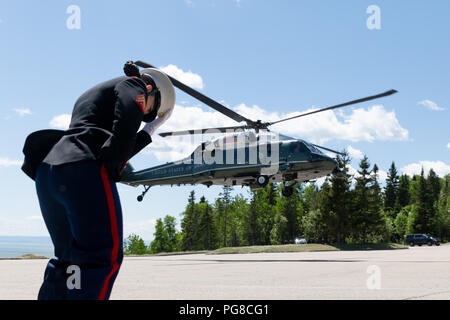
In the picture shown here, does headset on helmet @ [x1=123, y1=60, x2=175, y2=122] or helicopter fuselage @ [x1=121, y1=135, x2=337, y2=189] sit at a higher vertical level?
helicopter fuselage @ [x1=121, y1=135, x2=337, y2=189]

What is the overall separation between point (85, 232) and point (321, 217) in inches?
2065

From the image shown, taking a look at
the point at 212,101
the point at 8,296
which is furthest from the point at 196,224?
the point at 8,296

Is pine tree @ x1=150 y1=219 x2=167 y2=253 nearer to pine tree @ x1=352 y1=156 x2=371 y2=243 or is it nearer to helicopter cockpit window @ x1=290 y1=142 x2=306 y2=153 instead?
pine tree @ x1=352 y1=156 x2=371 y2=243

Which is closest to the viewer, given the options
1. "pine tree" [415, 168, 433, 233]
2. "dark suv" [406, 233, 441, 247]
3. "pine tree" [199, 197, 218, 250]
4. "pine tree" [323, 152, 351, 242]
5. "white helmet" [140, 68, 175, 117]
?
"white helmet" [140, 68, 175, 117]

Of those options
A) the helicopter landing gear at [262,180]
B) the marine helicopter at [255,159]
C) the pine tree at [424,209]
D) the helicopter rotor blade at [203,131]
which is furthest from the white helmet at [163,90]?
the pine tree at [424,209]

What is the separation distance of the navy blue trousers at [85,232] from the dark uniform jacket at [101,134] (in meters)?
0.09

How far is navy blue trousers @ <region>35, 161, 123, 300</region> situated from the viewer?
8.23 feet

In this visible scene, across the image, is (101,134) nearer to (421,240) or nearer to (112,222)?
(112,222)

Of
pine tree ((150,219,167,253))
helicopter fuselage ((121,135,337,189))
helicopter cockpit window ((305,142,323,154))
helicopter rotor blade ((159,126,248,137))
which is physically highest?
helicopter rotor blade ((159,126,248,137))

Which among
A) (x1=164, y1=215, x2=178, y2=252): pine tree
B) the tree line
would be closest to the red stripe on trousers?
the tree line

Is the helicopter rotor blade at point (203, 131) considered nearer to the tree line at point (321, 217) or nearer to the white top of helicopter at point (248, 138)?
the white top of helicopter at point (248, 138)

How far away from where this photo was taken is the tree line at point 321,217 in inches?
2063

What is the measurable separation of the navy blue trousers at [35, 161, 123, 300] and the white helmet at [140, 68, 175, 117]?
0.80 m
